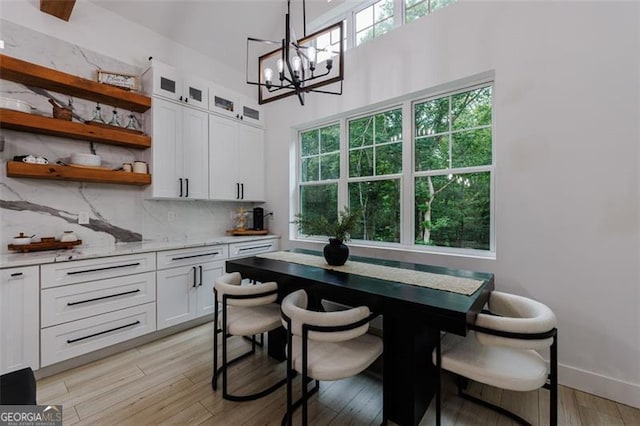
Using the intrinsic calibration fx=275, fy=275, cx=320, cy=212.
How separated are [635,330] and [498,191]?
47.4 inches

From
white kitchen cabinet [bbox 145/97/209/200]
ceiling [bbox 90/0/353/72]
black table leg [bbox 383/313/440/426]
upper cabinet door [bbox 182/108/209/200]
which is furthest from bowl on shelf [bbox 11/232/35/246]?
black table leg [bbox 383/313/440/426]

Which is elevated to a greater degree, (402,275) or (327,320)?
(402,275)

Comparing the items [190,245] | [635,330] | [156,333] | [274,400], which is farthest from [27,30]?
[635,330]

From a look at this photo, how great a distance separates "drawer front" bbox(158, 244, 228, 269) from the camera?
8.93 ft

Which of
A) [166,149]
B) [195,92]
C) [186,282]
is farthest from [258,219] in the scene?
[195,92]

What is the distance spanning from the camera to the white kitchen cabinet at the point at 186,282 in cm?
272

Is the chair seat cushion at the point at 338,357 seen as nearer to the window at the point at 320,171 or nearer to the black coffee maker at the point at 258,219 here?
the window at the point at 320,171

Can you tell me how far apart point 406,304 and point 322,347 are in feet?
1.88

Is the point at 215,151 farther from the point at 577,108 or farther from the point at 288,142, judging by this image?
the point at 577,108

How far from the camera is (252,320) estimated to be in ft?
6.35

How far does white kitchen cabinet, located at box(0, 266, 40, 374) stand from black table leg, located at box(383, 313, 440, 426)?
8.26ft

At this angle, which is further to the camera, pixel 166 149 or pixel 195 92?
pixel 195 92

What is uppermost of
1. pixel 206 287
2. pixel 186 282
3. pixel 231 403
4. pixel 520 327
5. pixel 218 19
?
pixel 218 19

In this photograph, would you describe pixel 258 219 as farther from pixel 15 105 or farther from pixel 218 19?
pixel 218 19
